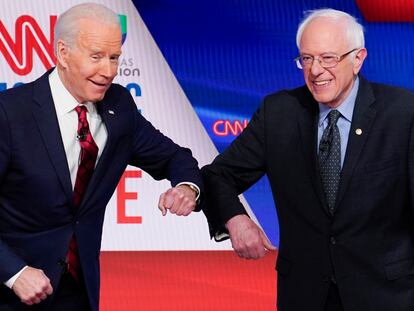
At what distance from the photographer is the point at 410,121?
2.77m

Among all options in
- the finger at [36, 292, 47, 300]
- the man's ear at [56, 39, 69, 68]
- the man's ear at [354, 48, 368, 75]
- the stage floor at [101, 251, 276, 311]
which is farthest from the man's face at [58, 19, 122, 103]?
the stage floor at [101, 251, 276, 311]

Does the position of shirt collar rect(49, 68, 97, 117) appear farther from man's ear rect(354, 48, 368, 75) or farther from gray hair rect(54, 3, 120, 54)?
man's ear rect(354, 48, 368, 75)

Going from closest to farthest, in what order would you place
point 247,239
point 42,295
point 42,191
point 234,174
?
point 42,295 → point 42,191 → point 247,239 → point 234,174

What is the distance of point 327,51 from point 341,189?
1.26 ft

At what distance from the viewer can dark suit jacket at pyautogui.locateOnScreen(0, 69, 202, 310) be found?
2.71 meters

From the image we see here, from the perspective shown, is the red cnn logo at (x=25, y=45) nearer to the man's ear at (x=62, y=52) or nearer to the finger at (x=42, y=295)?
the man's ear at (x=62, y=52)

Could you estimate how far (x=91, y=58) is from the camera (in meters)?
2.77

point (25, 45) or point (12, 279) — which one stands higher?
point (25, 45)

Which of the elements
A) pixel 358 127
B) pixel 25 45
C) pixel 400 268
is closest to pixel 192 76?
pixel 25 45

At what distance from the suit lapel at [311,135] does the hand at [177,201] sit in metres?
→ 0.36

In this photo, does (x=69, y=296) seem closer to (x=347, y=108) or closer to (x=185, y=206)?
(x=185, y=206)

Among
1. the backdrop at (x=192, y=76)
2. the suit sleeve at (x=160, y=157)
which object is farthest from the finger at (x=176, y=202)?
the backdrop at (x=192, y=76)

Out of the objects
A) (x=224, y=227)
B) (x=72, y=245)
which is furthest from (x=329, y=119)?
(x=72, y=245)

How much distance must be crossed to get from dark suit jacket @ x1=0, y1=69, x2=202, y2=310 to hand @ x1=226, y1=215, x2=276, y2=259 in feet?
1.24
